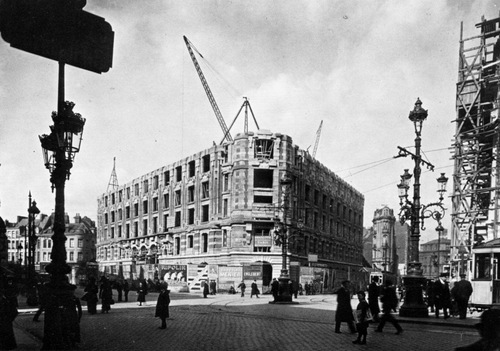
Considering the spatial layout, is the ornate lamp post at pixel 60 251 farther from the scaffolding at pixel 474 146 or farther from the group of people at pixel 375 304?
the scaffolding at pixel 474 146

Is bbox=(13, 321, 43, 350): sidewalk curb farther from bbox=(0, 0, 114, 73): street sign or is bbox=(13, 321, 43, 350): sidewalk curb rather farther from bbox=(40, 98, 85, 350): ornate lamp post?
bbox=(0, 0, 114, 73): street sign

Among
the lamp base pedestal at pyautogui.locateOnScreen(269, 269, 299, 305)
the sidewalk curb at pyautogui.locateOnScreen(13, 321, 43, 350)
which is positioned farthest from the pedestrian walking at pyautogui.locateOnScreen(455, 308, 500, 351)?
the lamp base pedestal at pyautogui.locateOnScreen(269, 269, 299, 305)

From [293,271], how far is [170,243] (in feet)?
49.2

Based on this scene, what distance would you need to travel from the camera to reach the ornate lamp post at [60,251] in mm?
8555

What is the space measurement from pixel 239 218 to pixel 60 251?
3104 cm

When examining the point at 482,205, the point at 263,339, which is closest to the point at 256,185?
the point at 482,205

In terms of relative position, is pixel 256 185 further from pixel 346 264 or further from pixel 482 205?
pixel 346 264

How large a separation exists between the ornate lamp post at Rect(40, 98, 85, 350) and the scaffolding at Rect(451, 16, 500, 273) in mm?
25982

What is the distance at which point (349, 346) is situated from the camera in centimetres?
1059

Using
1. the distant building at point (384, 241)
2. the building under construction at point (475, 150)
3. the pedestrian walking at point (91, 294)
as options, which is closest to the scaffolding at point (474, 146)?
the building under construction at point (475, 150)

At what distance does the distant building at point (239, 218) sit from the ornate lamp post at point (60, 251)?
21.7 metres

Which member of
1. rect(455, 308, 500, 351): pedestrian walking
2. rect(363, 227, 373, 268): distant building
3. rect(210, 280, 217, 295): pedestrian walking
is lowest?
rect(363, 227, 373, 268): distant building

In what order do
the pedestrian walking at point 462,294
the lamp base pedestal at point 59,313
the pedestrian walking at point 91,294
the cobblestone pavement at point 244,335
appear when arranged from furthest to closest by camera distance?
1. the pedestrian walking at point 91,294
2. the pedestrian walking at point 462,294
3. the cobblestone pavement at point 244,335
4. the lamp base pedestal at point 59,313

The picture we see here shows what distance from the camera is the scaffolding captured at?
29703 millimetres
